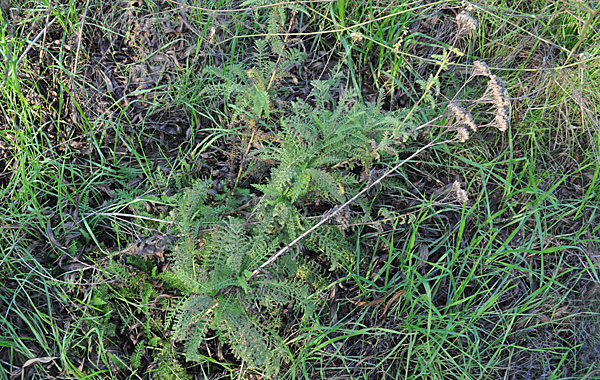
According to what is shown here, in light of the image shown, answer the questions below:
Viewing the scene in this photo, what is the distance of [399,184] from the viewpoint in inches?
91.0

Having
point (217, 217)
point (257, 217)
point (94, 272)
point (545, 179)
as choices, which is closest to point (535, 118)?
point (545, 179)

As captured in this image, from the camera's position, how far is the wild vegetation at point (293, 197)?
200cm

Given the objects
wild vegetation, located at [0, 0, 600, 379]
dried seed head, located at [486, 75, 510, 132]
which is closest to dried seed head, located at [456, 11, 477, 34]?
wild vegetation, located at [0, 0, 600, 379]

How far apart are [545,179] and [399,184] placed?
90 cm

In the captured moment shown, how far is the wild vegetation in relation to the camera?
2.00 m

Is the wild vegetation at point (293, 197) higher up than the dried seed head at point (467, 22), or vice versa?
the dried seed head at point (467, 22)

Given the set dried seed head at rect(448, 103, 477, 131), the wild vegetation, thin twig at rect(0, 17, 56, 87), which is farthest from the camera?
thin twig at rect(0, 17, 56, 87)

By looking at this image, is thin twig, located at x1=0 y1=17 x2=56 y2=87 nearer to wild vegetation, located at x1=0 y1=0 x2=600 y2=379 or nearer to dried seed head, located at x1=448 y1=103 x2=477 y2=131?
wild vegetation, located at x1=0 y1=0 x2=600 y2=379

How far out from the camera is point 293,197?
1.87 meters

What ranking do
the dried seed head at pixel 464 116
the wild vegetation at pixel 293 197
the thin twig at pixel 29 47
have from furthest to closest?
the thin twig at pixel 29 47, the wild vegetation at pixel 293 197, the dried seed head at pixel 464 116

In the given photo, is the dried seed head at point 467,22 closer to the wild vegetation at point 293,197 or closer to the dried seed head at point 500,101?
the wild vegetation at point 293,197

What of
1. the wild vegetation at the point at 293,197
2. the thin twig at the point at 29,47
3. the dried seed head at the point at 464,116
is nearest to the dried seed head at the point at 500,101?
the wild vegetation at the point at 293,197

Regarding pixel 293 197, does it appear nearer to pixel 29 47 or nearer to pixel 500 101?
pixel 500 101

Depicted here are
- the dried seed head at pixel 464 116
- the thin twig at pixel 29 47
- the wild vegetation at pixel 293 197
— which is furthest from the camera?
the thin twig at pixel 29 47
